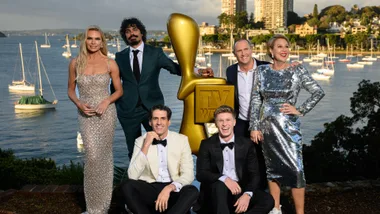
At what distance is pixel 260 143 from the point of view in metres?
3.85

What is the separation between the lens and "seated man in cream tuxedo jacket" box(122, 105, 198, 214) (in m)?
3.46

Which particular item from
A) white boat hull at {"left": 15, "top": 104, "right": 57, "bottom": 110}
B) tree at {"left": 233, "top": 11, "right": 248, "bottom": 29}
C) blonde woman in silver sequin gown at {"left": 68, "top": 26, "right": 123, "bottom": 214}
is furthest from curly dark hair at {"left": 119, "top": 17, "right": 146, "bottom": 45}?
tree at {"left": 233, "top": 11, "right": 248, "bottom": 29}

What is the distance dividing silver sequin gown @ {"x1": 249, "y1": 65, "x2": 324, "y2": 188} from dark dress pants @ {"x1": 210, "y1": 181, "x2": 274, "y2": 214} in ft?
0.84

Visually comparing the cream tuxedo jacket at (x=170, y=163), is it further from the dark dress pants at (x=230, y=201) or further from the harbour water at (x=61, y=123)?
the harbour water at (x=61, y=123)

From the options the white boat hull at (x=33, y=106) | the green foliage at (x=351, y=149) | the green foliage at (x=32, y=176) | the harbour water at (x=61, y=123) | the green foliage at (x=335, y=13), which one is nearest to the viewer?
the green foliage at (x=32, y=176)

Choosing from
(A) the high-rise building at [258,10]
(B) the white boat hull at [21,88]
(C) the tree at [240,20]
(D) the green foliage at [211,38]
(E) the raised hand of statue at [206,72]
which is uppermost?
(A) the high-rise building at [258,10]

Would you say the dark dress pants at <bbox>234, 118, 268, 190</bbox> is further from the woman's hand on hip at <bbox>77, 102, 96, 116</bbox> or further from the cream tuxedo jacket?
the woman's hand on hip at <bbox>77, 102, 96, 116</bbox>

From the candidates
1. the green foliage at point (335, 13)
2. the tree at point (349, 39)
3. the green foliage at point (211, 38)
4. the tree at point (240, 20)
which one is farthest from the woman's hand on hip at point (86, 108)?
the green foliage at point (335, 13)

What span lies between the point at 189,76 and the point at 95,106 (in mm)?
1320

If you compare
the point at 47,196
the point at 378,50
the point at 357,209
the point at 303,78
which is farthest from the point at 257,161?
the point at 378,50

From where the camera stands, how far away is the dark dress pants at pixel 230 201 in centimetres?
346

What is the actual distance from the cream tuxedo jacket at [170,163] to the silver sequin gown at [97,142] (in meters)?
0.35

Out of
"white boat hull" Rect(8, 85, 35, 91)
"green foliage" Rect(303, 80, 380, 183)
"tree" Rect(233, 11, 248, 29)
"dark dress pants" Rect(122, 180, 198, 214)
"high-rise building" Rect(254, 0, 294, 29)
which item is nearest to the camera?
"dark dress pants" Rect(122, 180, 198, 214)

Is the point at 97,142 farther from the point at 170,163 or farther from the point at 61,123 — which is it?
the point at 61,123
